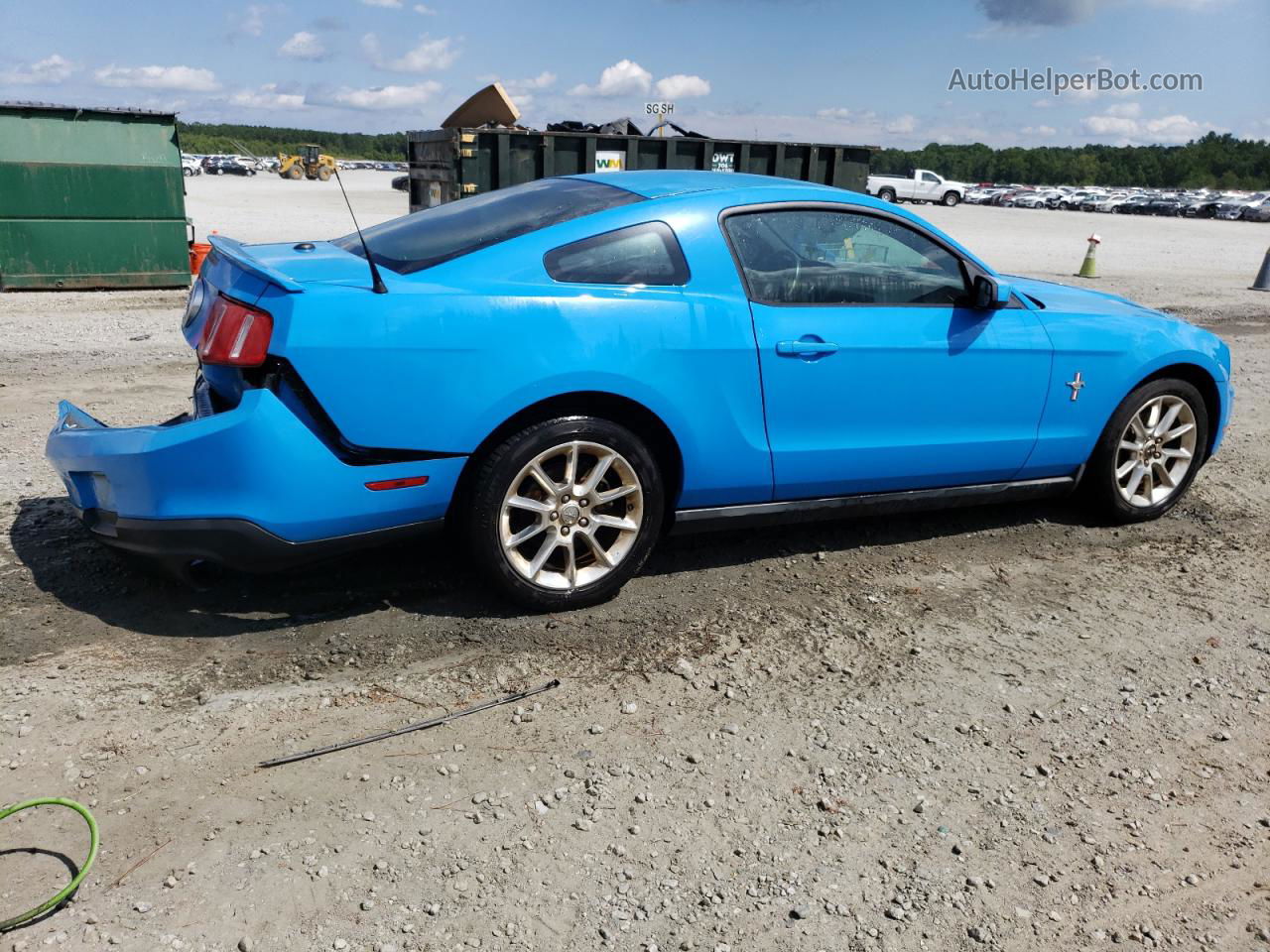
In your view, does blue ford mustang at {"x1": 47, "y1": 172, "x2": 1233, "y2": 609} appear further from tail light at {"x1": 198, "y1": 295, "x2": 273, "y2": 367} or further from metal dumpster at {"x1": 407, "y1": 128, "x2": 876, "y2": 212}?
metal dumpster at {"x1": 407, "y1": 128, "x2": 876, "y2": 212}

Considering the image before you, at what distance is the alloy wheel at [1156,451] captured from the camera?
17.3 ft

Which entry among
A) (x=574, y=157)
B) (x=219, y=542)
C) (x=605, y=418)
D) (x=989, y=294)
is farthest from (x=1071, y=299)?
(x=574, y=157)

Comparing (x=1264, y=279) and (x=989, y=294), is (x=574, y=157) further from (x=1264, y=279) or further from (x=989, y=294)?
(x=1264, y=279)

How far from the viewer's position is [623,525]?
4016mm

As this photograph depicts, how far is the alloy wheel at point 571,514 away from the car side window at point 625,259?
0.63 m

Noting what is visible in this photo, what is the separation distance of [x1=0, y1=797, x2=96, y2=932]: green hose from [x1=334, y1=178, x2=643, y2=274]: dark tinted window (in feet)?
6.52

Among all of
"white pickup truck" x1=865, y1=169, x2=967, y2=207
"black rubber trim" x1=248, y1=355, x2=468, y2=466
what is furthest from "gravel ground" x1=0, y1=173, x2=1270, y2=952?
"white pickup truck" x1=865, y1=169, x2=967, y2=207

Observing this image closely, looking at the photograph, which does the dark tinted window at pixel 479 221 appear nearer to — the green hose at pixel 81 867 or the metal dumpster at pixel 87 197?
the green hose at pixel 81 867

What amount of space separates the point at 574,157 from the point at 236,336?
32.9 feet

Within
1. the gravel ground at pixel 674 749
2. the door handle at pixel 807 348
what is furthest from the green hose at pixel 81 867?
the door handle at pixel 807 348

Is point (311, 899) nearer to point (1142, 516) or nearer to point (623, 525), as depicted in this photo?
point (623, 525)

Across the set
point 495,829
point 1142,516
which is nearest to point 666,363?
point 495,829

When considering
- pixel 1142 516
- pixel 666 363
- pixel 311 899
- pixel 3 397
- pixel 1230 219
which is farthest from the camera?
pixel 1230 219

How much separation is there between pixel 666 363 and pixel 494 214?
38.2 inches
